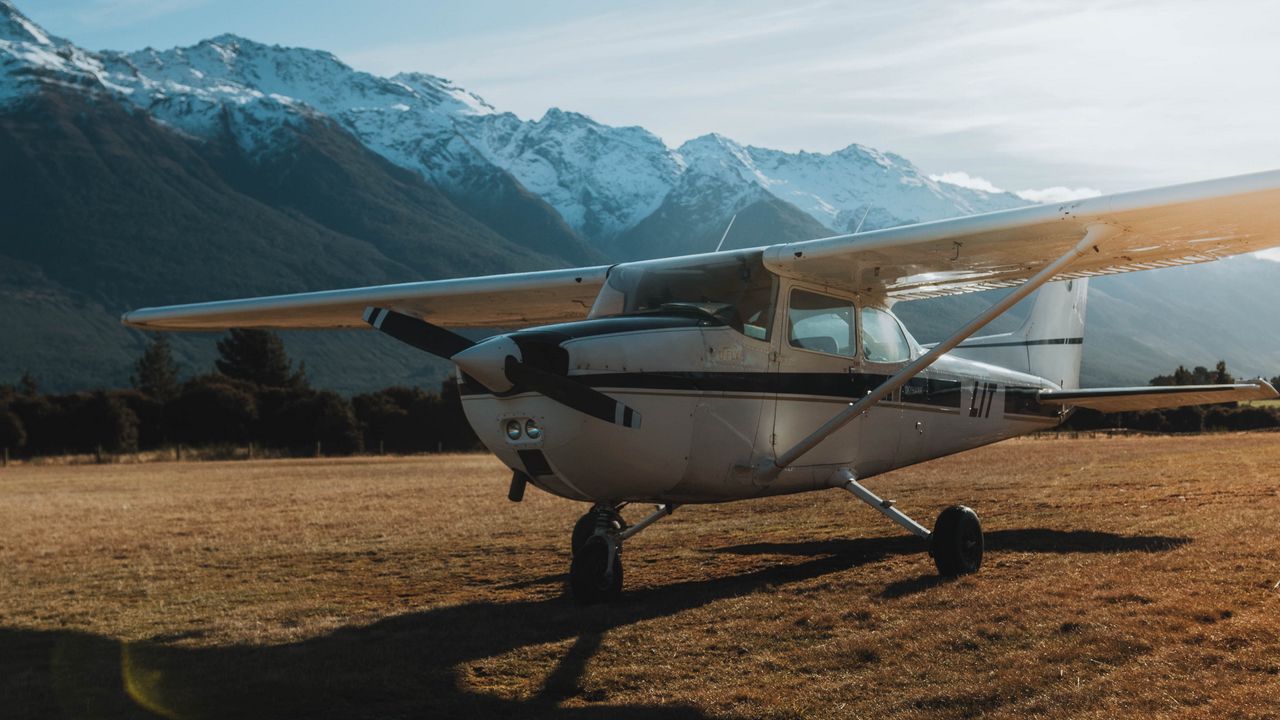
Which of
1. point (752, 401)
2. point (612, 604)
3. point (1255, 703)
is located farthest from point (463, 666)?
point (1255, 703)

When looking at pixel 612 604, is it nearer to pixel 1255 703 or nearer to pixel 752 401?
pixel 752 401

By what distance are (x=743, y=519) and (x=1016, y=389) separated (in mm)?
3630

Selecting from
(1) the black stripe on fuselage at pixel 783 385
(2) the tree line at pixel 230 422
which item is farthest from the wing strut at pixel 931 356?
(2) the tree line at pixel 230 422

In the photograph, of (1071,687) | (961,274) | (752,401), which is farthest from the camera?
(961,274)

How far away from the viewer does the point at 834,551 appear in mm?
10742

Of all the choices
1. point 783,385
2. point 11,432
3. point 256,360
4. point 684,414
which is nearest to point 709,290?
point 783,385

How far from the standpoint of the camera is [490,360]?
7.14 meters

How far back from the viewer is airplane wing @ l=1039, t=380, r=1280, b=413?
35.9ft

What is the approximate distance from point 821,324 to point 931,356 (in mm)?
1014

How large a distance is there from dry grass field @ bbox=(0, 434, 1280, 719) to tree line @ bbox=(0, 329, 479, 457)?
37614 mm

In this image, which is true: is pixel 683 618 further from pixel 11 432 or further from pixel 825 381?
pixel 11 432

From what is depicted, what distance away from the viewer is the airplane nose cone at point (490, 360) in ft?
23.4

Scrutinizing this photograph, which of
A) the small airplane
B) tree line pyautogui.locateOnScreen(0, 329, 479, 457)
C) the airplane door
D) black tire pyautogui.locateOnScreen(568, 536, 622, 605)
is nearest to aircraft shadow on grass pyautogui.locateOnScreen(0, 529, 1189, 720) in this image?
black tire pyautogui.locateOnScreen(568, 536, 622, 605)

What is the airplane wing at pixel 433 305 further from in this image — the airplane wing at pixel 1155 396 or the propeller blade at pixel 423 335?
the airplane wing at pixel 1155 396
